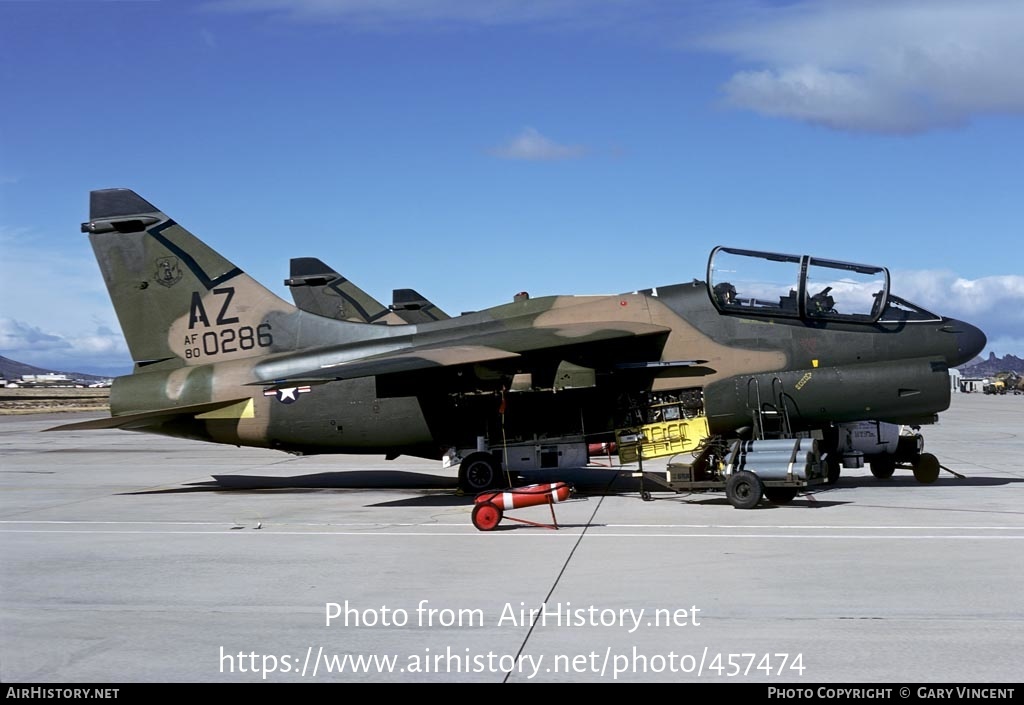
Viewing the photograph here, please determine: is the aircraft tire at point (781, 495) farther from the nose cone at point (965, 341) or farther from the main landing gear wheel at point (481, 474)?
the main landing gear wheel at point (481, 474)

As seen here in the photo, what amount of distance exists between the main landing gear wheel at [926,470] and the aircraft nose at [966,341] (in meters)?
2.14

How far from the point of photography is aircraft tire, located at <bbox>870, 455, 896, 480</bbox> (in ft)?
56.4

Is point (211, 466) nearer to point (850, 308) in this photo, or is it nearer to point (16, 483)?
point (16, 483)

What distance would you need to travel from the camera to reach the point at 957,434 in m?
31.6

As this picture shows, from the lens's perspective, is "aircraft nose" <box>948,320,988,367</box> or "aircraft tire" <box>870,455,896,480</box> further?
"aircraft tire" <box>870,455,896,480</box>

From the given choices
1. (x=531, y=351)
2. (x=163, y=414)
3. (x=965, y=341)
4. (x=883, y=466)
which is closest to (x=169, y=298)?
(x=163, y=414)

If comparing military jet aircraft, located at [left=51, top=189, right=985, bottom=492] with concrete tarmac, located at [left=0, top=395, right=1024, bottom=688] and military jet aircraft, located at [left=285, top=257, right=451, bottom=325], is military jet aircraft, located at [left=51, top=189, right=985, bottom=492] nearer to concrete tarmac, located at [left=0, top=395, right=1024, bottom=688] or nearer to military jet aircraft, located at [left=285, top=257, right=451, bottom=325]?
concrete tarmac, located at [left=0, top=395, right=1024, bottom=688]

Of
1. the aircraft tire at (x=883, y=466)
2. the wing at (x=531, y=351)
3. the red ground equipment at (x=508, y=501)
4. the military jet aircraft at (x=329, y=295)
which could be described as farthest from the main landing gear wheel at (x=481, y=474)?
the military jet aircraft at (x=329, y=295)

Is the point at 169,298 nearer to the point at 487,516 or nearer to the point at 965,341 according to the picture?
the point at 487,516

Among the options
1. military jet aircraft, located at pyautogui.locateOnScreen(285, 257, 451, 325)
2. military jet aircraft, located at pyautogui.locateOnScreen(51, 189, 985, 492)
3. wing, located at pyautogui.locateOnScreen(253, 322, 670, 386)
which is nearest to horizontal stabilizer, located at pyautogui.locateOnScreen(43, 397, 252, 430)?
military jet aircraft, located at pyautogui.locateOnScreen(51, 189, 985, 492)

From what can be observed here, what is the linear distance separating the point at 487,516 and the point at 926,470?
841 centimetres

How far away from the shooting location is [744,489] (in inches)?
547

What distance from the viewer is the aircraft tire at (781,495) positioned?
1440 centimetres

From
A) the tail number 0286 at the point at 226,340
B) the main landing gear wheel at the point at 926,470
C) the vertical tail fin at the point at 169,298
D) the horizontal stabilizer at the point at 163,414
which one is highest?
the vertical tail fin at the point at 169,298
